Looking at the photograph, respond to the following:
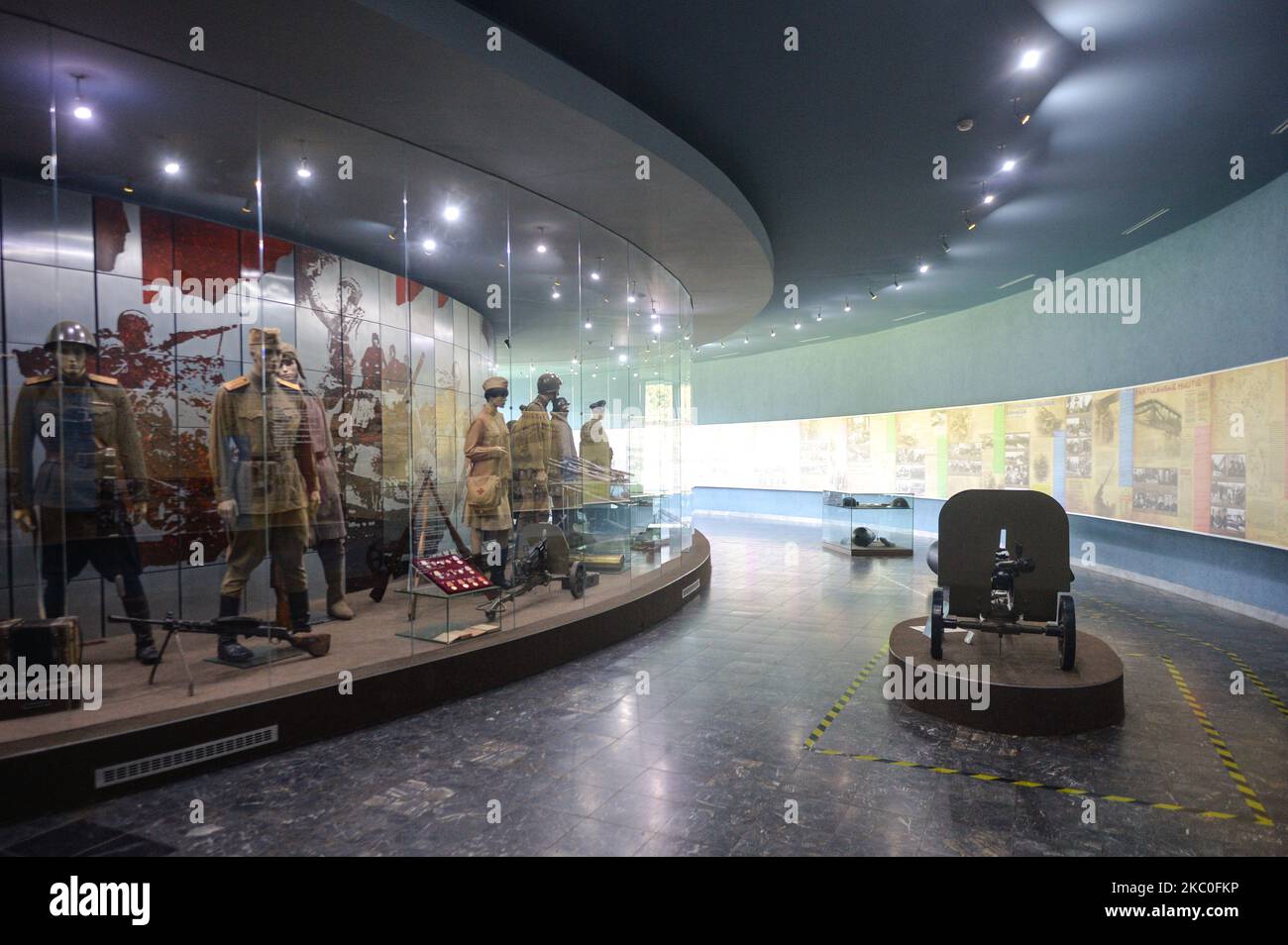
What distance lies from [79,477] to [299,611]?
1.53 metres

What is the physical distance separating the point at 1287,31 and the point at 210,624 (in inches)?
309

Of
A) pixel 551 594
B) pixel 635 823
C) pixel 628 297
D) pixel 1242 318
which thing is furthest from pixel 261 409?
pixel 1242 318

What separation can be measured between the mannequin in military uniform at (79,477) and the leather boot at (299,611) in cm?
79

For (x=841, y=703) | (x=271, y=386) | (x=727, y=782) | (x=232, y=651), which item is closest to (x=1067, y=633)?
(x=841, y=703)

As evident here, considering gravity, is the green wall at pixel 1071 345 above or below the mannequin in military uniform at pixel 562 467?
above

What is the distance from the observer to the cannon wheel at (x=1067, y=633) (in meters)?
4.13

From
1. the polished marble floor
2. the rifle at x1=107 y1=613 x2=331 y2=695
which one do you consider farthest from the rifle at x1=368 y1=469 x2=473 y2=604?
the polished marble floor

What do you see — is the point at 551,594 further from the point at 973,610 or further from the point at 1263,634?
the point at 1263,634

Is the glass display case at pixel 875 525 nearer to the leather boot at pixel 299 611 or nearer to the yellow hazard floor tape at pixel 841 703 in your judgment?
the yellow hazard floor tape at pixel 841 703

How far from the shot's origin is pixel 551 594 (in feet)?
20.8

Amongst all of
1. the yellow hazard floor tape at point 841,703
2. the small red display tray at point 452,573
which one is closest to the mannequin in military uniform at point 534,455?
the small red display tray at point 452,573

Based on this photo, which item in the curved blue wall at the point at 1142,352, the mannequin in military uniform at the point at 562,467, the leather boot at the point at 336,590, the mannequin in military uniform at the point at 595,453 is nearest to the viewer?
the leather boot at the point at 336,590

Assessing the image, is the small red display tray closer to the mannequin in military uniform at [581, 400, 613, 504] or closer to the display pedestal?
the mannequin in military uniform at [581, 400, 613, 504]

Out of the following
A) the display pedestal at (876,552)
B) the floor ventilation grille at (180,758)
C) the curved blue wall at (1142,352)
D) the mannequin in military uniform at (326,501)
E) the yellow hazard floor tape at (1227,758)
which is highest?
the curved blue wall at (1142,352)
